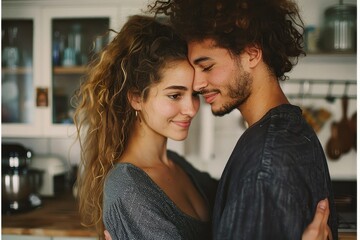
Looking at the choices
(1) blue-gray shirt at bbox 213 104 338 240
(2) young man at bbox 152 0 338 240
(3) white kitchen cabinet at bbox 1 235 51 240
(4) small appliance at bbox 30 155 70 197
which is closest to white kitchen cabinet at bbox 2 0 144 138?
(4) small appliance at bbox 30 155 70 197

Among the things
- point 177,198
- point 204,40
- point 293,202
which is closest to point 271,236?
point 293,202

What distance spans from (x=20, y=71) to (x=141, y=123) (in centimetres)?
131

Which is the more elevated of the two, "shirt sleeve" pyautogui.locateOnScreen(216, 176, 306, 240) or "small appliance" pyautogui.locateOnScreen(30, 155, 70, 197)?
"shirt sleeve" pyautogui.locateOnScreen(216, 176, 306, 240)

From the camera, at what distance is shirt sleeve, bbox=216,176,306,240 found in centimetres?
91

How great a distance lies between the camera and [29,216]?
2057 millimetres

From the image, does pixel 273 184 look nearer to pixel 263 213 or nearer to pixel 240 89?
pixel 263 213

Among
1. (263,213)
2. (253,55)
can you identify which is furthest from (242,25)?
(263,213)

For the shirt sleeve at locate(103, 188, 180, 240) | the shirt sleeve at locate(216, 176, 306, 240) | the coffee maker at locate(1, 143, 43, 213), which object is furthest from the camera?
the coffee maker at locate(1, 143, 43, 213)

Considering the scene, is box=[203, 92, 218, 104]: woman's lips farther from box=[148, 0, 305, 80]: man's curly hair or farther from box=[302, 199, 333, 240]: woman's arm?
box=[302, 199, 333, 240]: woman's arm

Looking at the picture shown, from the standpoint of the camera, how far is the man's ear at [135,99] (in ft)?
4.40

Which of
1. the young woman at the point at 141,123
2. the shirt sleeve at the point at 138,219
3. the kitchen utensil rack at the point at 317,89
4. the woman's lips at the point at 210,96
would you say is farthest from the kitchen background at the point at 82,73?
the shirt sleeve at the point at 138,219

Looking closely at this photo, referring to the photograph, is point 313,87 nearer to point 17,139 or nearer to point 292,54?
point 292,54

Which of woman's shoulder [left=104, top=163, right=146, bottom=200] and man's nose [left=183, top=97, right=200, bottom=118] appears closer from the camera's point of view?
woman's shoulder [left=104, top=163, right=146, bottom=200]

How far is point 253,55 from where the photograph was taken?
1.15 metres
